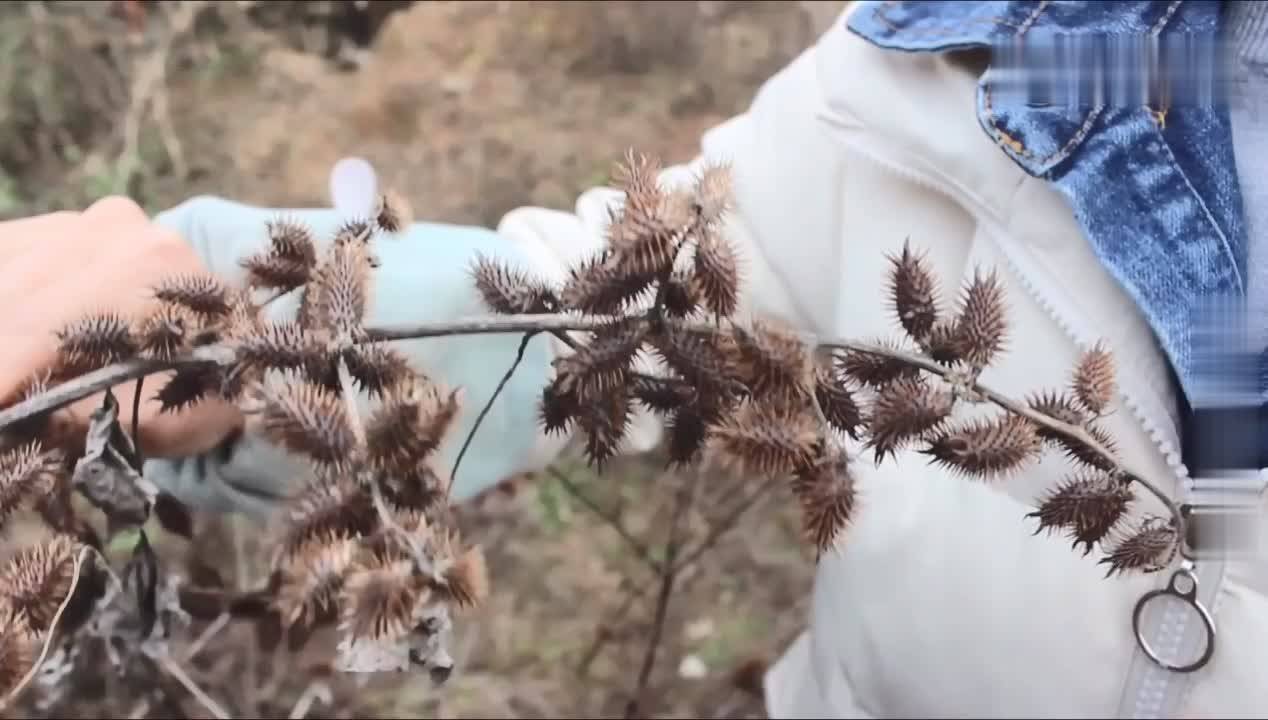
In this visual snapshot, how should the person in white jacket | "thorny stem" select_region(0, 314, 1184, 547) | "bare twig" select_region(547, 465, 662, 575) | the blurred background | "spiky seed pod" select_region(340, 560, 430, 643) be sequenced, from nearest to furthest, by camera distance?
"spiky seed pod" select_region(340, 560, 430, 643) → "thorny stem" select_region(0, 314, 1184, 547) → the person in white jacket → the blurred background → "bare twig" select_region(547, 465, 662, 575)

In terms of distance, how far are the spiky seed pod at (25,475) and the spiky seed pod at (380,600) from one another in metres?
0.15

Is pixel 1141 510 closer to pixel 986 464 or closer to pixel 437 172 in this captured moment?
pixel 986 464

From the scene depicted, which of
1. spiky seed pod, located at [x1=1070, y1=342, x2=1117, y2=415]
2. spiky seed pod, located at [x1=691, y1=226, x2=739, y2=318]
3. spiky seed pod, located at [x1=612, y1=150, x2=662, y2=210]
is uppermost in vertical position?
spiky seed pod, located at [x1=612, y1=150, x2=662, y2=210]

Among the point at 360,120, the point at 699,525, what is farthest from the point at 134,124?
the point at 699,525

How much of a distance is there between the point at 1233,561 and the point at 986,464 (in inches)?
5.3

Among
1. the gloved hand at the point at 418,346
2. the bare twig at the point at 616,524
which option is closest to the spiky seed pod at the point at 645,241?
the gloved hand at the point at 418,346

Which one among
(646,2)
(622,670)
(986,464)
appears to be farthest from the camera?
(622,670)

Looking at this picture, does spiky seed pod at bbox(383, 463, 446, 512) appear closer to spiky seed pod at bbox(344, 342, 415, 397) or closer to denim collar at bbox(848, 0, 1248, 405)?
spiky seed pod at bbox(344, 342, 415, 397)

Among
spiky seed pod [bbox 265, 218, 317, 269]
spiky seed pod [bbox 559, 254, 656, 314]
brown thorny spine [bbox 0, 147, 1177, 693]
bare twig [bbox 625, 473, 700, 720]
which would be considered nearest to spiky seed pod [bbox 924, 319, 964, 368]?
brown thorny spine [bbox 0, 147, 1177, 693]

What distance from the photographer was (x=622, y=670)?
0.82 meters

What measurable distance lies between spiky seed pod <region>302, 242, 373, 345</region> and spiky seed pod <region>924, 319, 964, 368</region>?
0.60ft

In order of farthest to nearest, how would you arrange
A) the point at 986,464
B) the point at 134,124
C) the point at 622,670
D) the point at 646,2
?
the point at 622,670 < the point at 646,2 < the point at 134,124 < the point at 986,464

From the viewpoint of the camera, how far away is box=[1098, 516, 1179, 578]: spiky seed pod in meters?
0.37

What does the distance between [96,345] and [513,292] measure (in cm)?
14
